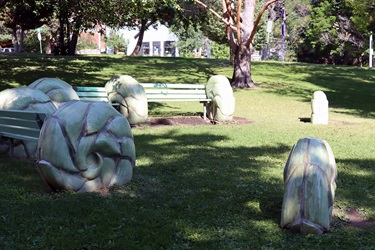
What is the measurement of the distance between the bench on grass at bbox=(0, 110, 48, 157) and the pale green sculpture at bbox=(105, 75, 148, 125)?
4.50 metres

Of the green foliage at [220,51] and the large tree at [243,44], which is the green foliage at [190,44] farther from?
the large tree at [243,44]

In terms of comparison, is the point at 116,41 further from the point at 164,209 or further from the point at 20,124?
the point at 164,209

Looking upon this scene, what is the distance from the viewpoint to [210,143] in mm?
10109

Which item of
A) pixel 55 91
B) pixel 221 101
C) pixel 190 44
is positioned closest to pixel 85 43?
pixel 190 44

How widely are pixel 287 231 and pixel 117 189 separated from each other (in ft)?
7.43

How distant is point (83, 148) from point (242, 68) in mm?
17416

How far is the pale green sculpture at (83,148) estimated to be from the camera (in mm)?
5953

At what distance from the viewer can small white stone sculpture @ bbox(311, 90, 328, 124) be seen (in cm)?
1327

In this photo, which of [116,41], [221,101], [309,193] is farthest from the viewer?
[116,41]

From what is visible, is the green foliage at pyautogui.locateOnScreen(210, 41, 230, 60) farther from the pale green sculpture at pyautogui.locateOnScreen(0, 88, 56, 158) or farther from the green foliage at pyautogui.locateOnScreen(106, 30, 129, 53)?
the pale green sculpture at pyautogui.locateOnScreen(0, 88, 56, 158)

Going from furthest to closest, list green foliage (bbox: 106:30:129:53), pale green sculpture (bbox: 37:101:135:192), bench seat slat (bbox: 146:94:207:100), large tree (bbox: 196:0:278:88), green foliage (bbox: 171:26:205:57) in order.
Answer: green foliage (bbox: 106:30:129:53), green foliage (bbox: 171:26:205:57), large tree (bbox: 196:0:278:88), bench seat slat (bbox: 146:94:207:100), pale green sculpture (bbox: 37:101:135:192)

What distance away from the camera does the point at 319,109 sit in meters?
13.3

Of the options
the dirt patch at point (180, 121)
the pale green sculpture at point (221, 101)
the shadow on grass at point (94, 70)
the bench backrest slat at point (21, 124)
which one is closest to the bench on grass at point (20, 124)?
the bench backrest slat at point (21, 124)

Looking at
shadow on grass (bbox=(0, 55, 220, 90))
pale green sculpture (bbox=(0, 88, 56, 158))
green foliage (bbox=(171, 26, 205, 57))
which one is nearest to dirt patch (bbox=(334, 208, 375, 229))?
pale green sculpture (bbox=(0, 88, 56, 158))
